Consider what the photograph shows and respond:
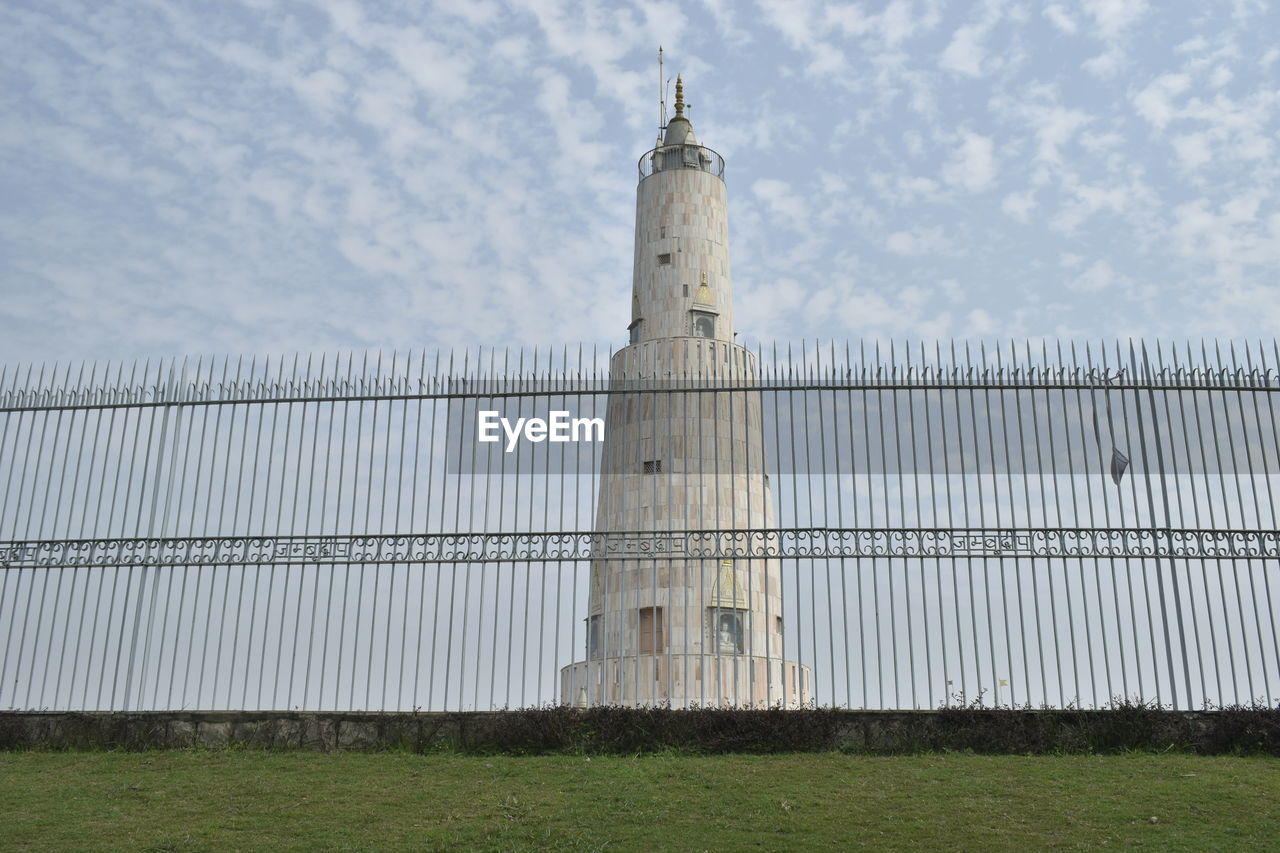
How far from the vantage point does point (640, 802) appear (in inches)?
424

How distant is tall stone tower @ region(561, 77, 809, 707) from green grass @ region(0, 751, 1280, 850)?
74.4 inches

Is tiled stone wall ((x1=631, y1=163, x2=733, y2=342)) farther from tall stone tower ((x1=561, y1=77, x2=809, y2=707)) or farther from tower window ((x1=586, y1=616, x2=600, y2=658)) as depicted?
tower window ((x1=586, y1=616, x2=600, y2=658))

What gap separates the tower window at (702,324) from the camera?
24078 mm

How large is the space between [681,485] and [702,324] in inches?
182

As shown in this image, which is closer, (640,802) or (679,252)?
(640,802)

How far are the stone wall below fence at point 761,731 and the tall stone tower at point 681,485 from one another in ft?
2.10

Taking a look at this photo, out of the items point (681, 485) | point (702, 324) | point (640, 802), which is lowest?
point (640, 802)

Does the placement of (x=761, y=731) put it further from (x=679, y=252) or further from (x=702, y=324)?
(x=679, y=252)

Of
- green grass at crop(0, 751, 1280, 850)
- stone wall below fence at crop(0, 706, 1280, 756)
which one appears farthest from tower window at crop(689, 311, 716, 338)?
green grass at crop(0, 751, 1280, 850)

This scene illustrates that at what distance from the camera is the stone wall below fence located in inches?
509

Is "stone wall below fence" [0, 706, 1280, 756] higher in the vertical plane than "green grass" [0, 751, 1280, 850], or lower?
higher

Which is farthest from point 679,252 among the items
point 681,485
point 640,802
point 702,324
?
point 640,802

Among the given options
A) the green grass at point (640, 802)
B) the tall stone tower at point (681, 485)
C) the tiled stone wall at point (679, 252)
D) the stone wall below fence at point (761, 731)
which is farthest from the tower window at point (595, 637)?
the green grass at point (640, 802)

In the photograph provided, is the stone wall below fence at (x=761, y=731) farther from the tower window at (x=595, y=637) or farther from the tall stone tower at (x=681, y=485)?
the tower window at (x=595, y=637)
